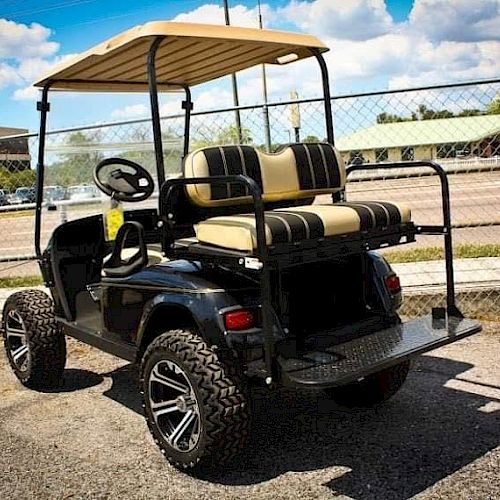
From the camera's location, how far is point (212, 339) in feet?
10.5

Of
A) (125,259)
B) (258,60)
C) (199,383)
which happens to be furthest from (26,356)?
(258,60)

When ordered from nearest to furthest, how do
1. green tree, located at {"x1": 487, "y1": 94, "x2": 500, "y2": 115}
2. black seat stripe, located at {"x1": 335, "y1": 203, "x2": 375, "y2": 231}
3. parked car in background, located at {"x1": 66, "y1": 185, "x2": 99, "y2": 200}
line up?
black seat stripe, located at {"x1": 335, "y1": 203, "x2": 375, "y2": 231}, parked car in background, located at {"x1": 66, "y1": 185, "x2": 99, "y2": 200}, green tree, located at {"x1": 487, "y1": 94, "x2": 500, "y2": 115}

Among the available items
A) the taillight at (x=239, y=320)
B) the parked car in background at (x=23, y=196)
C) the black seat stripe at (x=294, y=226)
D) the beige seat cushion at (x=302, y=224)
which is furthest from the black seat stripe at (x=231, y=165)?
the parked car in background at (x=23, y=196)

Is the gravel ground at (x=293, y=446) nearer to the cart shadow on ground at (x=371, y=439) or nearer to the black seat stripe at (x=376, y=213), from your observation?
the cart shadow on ground at (x=371, y=439)

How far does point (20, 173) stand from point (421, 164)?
A: 13.6 ft

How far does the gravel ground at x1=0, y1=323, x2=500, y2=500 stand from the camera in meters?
3.17

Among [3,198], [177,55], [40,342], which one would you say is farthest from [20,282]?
[177,55]

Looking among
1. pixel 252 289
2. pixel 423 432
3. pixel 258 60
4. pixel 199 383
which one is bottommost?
pixel 423 432

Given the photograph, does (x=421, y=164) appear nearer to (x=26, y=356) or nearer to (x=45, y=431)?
(x=45, y=431)

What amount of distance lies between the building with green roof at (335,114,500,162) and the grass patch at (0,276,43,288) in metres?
3.67

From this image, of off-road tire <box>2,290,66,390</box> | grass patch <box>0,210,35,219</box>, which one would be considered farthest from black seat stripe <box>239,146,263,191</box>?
grass patch <box>0,210,35,219</box>

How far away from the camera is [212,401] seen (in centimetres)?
311

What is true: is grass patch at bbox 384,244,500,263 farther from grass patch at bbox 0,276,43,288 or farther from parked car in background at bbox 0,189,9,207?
parked car in background at bbox 0,189,9,207

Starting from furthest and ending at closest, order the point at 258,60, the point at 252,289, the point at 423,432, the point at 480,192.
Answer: the point at 480,192 → the point at 258,60 → the point at 423,432 → the point at 252,289
